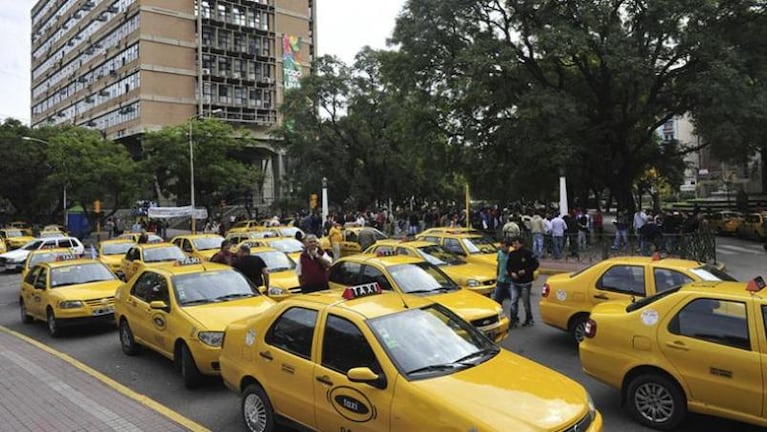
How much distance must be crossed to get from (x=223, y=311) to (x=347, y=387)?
367 cm

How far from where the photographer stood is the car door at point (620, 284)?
8.22 metres

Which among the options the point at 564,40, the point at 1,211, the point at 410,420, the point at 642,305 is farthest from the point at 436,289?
the point at 1,211

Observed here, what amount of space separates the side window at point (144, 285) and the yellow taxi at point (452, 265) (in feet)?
14.2

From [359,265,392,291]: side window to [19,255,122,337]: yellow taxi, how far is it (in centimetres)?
483

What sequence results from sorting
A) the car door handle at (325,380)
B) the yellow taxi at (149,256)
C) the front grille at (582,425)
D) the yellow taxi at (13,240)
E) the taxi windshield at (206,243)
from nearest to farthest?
1. the front grille at (582,425)
2. the car door handle at (325,380)
3. the yellow taxi at (149,256)
4. the taxi windshield at (206,243)
5. the yellow taxi at (13,240)

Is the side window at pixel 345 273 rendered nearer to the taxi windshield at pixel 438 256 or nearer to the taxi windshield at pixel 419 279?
the taxi windshield at pixel 419 279

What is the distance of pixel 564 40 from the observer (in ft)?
72.6

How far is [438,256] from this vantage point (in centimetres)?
1316

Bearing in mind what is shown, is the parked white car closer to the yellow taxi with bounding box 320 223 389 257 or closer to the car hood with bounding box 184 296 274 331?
the yellow taxi with bounding box 320 223 389 257

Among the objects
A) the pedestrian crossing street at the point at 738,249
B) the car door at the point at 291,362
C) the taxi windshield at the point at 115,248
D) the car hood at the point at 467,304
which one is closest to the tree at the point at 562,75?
the pedestrian crossing street at the point at 738,249

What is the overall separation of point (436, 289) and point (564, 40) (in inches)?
639

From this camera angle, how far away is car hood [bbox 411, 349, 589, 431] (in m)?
3.78

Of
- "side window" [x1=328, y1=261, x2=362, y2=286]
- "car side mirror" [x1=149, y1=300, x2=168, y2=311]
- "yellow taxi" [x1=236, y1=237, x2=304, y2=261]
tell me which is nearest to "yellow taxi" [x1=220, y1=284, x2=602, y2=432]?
"car side mirror" [x1=149, y1=300, x2=168, y2=311]

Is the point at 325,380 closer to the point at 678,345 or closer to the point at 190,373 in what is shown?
the point at 190,373
